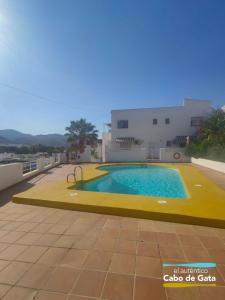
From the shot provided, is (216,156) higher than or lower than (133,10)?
lower

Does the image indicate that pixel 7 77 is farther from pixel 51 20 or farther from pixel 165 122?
pixel 165 122

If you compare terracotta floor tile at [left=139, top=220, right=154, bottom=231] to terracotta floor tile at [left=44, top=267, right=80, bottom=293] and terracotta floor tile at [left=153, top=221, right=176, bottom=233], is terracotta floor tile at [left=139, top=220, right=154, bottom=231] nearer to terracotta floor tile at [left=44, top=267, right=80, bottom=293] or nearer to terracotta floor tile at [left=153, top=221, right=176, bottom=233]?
terracotta floor tile at [left=153, top=221, right=176, bottom=233]

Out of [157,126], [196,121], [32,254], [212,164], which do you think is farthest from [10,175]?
[196,121]

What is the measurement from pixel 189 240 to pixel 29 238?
10.2 feet

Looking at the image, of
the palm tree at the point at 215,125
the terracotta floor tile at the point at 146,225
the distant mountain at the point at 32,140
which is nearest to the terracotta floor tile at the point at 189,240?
the terracotta floor tile at the point at 146,225

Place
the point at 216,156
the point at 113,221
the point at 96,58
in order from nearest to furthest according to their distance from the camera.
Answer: the point at 113,221 < the point at 96,58 < the point at 216,156

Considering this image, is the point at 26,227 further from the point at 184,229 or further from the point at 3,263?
the point at 184,229

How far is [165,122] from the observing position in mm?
26125

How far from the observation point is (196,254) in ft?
9.80

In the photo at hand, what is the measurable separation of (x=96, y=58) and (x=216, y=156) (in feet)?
37.7

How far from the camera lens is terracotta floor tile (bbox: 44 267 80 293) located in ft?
7.47

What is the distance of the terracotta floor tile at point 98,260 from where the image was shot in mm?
2680

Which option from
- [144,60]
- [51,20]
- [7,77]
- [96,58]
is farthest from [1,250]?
[144,60]

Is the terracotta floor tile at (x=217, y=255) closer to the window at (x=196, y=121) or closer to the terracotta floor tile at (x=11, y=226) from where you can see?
the terracotta floor tile at (x=11, y=226)
